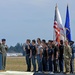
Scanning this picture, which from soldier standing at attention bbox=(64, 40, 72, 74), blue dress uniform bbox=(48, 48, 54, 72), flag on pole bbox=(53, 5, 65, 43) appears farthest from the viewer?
flag on pole bbox=(53, 5, 65, 43)

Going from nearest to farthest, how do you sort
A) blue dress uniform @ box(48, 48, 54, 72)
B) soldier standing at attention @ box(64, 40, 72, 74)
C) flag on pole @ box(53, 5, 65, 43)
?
soldier standing at attention @ box(64, 40, 72, 74)
blue dress uniform @ box(48, 48, 54, 72)
flag on pole @ box(53, 5, 65, 43)

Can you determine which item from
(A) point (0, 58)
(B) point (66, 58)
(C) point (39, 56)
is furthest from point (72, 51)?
(A) point (0, 58)

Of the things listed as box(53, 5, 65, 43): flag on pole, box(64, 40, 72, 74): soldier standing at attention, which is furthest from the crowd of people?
box(53, 5, 65, 43): flag on pole

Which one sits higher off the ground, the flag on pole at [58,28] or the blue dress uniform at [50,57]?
the flag on pole at [58,28]

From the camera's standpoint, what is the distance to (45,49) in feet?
79.5

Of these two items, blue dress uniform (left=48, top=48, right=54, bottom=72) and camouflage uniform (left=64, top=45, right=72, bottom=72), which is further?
blue dress uniform (left=48, top=48, right=54, bottom=72)

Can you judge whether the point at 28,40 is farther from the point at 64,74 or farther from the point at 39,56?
the point at 64,74

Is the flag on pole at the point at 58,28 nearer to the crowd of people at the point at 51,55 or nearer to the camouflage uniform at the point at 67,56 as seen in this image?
the crowd of people at the point at 51,55

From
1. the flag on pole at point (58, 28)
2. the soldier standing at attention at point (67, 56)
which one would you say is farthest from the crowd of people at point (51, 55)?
the flag on pole at point (58, 28)

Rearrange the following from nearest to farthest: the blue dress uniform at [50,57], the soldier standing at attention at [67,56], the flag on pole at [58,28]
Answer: the soldier standing at attention at [67,56] < the blue dress uniform at [50,57] < the flag on pole at [58,28]

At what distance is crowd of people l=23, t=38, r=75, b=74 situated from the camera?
22.8m

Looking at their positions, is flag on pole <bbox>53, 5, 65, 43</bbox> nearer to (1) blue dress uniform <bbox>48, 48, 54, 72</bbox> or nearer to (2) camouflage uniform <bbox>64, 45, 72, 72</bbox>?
(1) blue dress uniform <bbox>48, 48, 54, 72</bbox>

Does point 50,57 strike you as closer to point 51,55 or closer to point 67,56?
point 51,55

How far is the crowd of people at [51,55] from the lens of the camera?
899 inches
